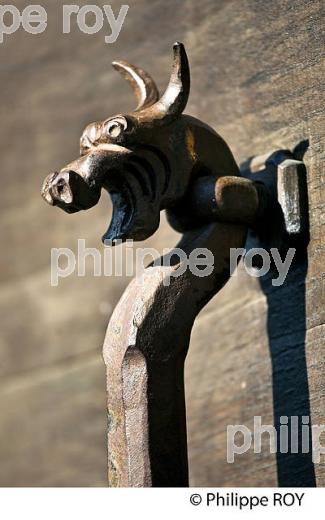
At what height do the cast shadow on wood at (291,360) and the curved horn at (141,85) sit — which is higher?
the curved horn at (141,85)

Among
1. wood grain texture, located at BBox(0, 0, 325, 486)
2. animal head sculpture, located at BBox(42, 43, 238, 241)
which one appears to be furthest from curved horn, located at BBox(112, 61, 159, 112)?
wood grain texture, located at BBox(0, 0, 325, 486)

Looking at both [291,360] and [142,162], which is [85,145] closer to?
[142,162]

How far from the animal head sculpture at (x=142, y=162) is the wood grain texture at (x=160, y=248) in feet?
0.33

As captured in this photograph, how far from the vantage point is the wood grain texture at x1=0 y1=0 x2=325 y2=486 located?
2.58 ft

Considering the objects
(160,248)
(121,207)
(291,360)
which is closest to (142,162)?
(121,207)

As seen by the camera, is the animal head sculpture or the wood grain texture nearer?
the animal head sculpture

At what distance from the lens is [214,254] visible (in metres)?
0.73

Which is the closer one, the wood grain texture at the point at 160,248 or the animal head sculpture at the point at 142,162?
the animal head sculpture at the point at 142,162

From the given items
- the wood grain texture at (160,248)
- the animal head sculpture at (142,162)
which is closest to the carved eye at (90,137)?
the animal head sculpture at (142,162)

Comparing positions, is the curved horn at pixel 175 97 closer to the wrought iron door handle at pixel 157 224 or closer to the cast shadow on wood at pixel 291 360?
the wrought iron door handle at pixel 157 224

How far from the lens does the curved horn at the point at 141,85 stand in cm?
74

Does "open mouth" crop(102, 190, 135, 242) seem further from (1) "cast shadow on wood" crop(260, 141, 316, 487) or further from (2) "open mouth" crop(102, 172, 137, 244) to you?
(1) "cast shadow on wood" crop(260, 141, 316, 487)

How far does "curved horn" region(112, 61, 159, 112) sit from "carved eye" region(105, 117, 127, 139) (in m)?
0.05

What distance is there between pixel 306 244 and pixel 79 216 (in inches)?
16.8
